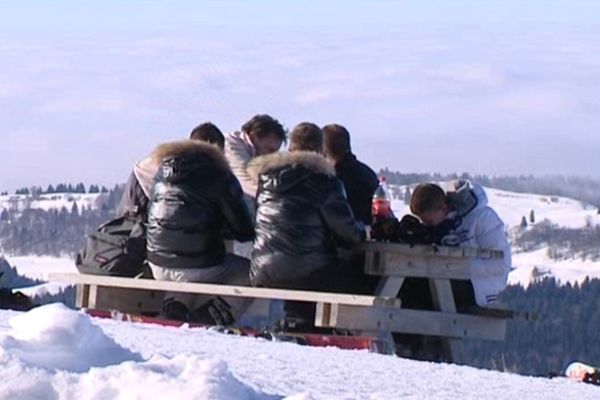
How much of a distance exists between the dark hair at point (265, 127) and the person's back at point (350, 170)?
0.40 metres

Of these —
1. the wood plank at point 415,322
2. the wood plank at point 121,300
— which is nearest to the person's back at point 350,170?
the wood plank at point 415,322

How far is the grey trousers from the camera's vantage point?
12.0 m

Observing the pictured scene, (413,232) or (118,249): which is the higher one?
Answer: (413,232)

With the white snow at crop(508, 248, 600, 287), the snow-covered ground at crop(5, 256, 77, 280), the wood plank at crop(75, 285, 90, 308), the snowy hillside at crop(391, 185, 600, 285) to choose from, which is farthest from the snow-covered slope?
the wood plank at crop(75, 285, 90, 308)

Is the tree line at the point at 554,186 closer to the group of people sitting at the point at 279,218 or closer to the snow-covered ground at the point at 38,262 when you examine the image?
the snow-covered ground at the point at 38,262

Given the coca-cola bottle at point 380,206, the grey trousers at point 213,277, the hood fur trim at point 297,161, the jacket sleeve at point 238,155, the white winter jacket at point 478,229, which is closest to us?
the hood fur trim at point 297,161

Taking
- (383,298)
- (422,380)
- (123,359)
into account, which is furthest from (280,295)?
(123,359)

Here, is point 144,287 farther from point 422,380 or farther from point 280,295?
point 422,380

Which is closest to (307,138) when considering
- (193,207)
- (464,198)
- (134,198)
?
(193,207)

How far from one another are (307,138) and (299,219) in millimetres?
699

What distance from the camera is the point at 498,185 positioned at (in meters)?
118

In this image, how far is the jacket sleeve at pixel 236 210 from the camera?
11.7 m

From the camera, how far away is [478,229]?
11906mm

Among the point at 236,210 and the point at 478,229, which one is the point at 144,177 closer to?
the point at 236,210
